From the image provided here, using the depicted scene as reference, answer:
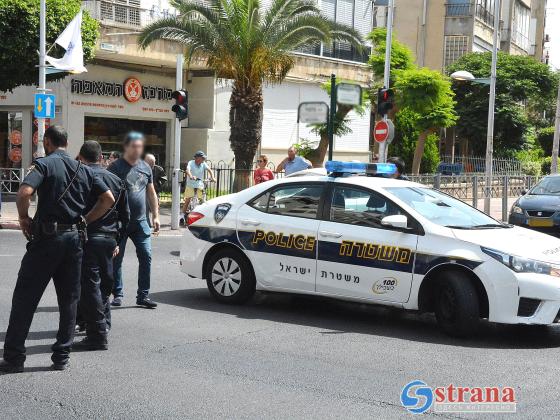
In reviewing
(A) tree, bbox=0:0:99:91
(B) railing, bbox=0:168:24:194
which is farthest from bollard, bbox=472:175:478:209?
(B) railing, bbox=0:168:24:194

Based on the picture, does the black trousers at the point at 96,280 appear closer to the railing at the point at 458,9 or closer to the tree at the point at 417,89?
the tree at the point at 417,89

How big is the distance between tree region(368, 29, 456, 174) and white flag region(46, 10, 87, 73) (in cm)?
1283

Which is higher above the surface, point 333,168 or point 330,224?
point 333,168

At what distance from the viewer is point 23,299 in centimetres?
611

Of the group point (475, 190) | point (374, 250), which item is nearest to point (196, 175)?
Result: point (475, 190)

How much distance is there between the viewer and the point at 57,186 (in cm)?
609

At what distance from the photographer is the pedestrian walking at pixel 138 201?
27.2 feet

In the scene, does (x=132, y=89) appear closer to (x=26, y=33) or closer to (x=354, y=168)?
(x=26, y=33)

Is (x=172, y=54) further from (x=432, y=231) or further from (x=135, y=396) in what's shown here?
(x=135, y=396)

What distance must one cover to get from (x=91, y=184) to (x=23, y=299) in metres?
1.02

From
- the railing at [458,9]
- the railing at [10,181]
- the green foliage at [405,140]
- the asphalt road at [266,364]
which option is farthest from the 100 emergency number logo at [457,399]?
the railing at [458,9]

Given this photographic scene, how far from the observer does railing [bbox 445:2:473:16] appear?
43.6m

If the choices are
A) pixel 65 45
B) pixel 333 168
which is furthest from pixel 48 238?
pixel 65 45

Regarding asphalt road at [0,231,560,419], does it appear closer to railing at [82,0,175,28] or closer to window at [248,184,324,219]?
window at [248,184,324,219]
